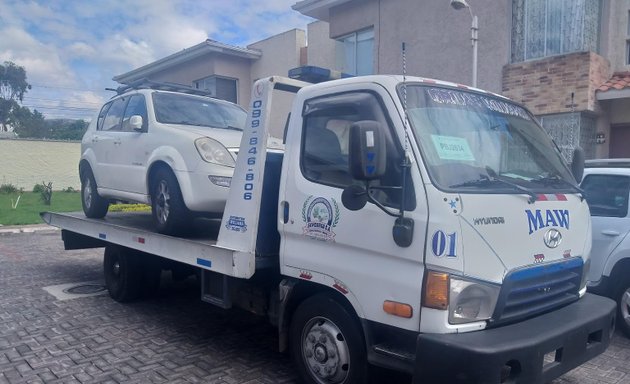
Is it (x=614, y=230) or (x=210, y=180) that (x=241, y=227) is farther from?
(x=614, y=230)

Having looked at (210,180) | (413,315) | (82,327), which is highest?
(210,180)

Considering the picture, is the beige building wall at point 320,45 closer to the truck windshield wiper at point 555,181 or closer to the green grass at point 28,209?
the green grass at point 28,209

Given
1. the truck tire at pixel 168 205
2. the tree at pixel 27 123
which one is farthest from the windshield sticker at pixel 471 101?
the tree at pixel 27 123

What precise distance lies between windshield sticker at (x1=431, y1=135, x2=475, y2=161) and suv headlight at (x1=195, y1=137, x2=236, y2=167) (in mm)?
2528

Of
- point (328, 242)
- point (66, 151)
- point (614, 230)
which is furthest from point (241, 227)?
point (66, 151)

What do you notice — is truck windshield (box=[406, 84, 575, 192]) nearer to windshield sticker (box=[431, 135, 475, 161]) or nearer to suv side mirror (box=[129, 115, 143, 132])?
windshield sticker (box=[431, 135, 475, 161])

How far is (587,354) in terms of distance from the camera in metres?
3.42

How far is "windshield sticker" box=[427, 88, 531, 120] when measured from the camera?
3588mm

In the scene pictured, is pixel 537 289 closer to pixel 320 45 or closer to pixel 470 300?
pixel 470 300

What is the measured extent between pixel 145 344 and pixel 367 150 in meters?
3.44

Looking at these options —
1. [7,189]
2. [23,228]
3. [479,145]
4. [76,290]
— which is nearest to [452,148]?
[479,145]

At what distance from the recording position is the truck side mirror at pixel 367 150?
2.99 meters

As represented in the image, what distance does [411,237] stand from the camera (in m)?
3.08

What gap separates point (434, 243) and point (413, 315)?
1.48 feet
